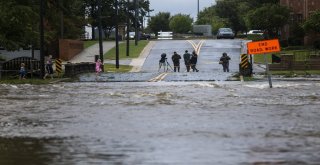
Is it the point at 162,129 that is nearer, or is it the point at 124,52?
the point at 162,129

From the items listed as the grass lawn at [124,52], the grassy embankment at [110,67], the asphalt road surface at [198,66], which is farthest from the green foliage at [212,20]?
the grass lawn at [124,52]

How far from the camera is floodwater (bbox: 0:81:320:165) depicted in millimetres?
11141

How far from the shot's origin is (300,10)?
70688mm

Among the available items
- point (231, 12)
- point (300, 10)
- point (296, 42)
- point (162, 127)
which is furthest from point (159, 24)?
point (162, 127)

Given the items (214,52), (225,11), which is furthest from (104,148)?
(225,11)

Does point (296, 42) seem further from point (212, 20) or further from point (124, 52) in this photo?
point (212, 20)

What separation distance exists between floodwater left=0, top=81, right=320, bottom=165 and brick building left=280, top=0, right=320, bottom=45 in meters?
42.1

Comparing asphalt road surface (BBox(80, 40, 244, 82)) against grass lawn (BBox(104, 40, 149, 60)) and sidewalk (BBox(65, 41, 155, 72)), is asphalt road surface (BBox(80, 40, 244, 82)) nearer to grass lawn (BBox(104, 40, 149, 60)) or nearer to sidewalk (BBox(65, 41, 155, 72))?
sidewalk (BBox(65, 41, 155, 72))

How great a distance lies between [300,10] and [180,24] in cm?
6574

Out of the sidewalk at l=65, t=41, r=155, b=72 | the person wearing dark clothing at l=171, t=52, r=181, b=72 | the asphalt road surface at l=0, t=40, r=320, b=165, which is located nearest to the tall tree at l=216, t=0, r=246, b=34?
the sidewalk at l=65, t=41, r=155, b=72

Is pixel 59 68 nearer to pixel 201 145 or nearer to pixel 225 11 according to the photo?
pixel 201 145

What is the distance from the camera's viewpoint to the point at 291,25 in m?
70.7

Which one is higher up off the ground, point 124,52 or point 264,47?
point 264,47

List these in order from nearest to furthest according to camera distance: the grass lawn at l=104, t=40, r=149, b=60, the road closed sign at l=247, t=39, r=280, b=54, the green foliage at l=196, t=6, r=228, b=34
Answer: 1. the road closed sign at l=247, t=39, r=280, b=54
2. the grass lawn at l=104, t=40, r=149, b=60
3. the green foliage at l=196, t=6, r=228, b=34
